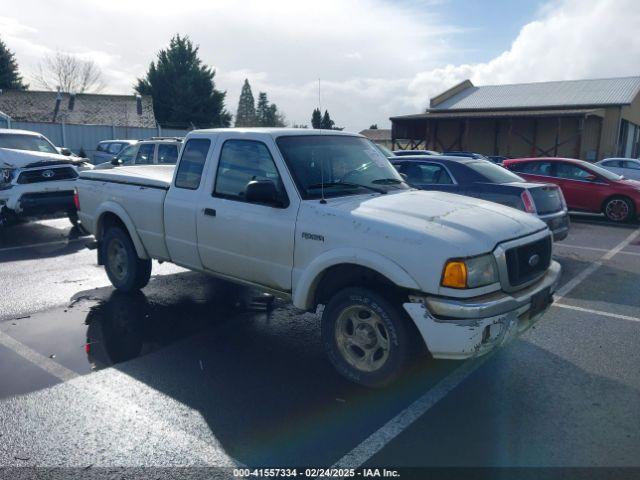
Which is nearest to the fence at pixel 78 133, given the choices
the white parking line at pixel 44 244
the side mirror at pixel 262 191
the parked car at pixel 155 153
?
the parked car at pixel 155 153

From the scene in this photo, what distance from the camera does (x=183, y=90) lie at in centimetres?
4447

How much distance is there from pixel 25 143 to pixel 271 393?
32.3 ft

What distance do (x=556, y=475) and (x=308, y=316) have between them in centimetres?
320

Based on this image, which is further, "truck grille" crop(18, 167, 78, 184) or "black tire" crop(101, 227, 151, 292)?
"truck grille" crop(18, 167, 78, 184)

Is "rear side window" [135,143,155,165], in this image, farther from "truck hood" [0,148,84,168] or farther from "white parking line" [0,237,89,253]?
"white parking line" [0,237,89,253]

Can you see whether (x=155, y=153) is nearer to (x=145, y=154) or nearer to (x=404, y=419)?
(x=145, y=154)

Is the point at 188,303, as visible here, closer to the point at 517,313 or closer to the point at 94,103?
the point at 517,313

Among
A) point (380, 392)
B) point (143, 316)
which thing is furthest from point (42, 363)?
point (380, 392)

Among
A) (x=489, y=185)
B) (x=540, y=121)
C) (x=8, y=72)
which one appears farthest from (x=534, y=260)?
(x=8, y=72)

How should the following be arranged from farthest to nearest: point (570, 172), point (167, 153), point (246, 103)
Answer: point (246, 103), point (570, 172), point (167, 153)

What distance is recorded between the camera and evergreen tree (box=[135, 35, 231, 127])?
44.6 metres

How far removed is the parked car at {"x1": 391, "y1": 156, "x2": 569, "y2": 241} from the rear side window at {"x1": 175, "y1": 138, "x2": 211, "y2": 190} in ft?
11.3


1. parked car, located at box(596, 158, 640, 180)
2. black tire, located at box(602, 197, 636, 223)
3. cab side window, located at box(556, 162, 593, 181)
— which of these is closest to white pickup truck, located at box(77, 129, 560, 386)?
→ cab side window, located at box(556, 162, 593, 181)

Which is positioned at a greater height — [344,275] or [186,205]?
[186,205]
